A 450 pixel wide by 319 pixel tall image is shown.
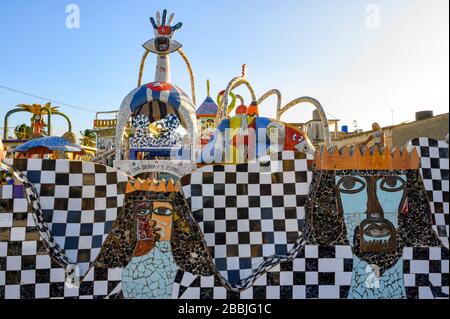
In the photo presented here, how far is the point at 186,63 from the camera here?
11664 millimetres

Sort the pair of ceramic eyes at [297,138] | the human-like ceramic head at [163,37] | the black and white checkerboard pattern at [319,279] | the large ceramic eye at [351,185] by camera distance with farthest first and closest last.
Answer: the human-like ceramic head at [163,37]
the pair of ceramic eyes at [297,138]
the large ceramic eye at [351,185]
the black and white checkerboard pattern at [319,279]

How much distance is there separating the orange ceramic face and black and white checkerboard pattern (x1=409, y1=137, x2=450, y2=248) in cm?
254

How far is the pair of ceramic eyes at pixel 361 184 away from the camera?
153 inches

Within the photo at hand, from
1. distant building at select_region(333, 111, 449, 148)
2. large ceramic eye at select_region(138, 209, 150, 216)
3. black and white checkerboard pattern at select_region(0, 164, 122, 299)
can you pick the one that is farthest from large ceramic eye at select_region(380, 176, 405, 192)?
distant building at select_region(333, 111, 449, 148)

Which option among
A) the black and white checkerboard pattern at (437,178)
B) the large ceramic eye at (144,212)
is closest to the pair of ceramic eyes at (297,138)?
the black and white checkerboard pattern at (437,178)

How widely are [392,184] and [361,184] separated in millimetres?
306

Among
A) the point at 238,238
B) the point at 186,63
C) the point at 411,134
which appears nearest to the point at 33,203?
the point at 238,238

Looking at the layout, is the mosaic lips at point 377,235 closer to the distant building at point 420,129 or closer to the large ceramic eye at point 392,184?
the large ceramic eye at point 392,184

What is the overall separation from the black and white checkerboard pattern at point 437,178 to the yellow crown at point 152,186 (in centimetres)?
245

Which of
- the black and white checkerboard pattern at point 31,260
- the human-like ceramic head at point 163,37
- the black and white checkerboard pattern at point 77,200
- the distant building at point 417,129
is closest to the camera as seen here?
the black and white checkerboard pattern at point 31,260

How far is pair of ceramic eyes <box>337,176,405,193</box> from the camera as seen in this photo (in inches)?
153
